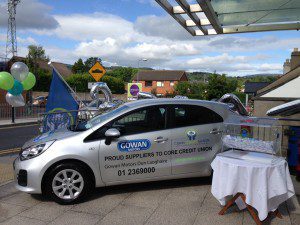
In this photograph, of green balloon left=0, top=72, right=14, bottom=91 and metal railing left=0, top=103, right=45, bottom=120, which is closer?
green balloon left=0, top=72, right=14, bottom=91

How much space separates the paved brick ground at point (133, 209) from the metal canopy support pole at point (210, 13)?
11.3 feet

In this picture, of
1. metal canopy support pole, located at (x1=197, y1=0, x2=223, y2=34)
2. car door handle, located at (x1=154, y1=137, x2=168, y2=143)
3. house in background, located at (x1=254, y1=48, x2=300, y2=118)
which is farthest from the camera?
house in background, located at (x1=254, y1=48, x2=300, y2=118)

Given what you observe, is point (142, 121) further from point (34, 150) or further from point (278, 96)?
point (278, 96)

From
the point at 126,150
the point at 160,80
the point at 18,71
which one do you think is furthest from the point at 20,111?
the point at 160,80

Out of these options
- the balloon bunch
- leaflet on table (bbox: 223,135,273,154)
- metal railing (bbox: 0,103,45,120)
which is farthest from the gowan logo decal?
metal railing (bbox: 0,103,45,120)

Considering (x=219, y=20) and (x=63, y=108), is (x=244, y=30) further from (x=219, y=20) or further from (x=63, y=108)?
(x=63, y=108)

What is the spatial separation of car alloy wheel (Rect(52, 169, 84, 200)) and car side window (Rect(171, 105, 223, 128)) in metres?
1.75

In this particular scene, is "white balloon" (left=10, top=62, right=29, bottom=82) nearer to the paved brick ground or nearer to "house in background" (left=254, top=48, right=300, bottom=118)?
the paved brick ground

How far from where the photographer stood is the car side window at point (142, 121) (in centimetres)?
534

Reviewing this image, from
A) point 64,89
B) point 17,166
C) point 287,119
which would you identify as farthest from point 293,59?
point 17,166

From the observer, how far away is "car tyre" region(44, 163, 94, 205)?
4906 mm

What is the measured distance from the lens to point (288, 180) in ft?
13.8

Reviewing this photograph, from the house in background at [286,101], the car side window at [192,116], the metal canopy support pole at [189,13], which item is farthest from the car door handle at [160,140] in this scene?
the metal canopy support pole at [189,13]

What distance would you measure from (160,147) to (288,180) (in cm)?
199
